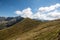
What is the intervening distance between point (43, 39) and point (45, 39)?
15.4 feet

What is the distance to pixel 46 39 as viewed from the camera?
172 meters

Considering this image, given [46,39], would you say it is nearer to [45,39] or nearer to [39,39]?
[45,39]

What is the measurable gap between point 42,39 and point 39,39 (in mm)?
4908

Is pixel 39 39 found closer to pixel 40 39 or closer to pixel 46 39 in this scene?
pixel 40 39

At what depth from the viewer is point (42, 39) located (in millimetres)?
179500

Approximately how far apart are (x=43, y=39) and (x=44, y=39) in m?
2.62

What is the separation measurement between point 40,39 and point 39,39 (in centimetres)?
145

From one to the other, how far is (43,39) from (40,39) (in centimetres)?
579

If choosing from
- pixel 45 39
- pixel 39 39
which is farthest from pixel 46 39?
pixel 39 39

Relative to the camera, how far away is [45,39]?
17338 cm

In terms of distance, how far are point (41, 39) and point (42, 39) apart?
6.04 ft

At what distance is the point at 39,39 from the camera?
Answer: 599 ft

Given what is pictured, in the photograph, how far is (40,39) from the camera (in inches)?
7165

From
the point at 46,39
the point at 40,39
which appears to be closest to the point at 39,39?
the point at 40,39
